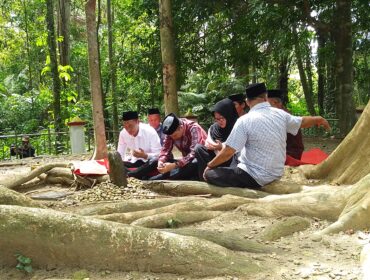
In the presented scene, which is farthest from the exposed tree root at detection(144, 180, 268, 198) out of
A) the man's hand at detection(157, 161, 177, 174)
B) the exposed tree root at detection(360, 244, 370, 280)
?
the exposed tree root at detection(360, 244, 370, 280)

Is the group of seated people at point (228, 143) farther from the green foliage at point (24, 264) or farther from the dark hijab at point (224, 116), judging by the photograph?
the green foliage at point (24, 264)

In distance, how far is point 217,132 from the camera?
6.05m

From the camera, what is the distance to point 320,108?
20000mm

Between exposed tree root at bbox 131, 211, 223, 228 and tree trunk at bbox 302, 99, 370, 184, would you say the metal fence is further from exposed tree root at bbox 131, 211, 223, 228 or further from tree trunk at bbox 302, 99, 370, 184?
exposed tree root at bbox 131, 211, 223, 228

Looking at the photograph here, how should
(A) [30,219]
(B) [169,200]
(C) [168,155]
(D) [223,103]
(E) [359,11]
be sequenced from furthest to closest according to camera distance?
(E) [359,11] → (C) [168,155] → (D) [223,103] → (B) [169,200] → (A) [30,219]

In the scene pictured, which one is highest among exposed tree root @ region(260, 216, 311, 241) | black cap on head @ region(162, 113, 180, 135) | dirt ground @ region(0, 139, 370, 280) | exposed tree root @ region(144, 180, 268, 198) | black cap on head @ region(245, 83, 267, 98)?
black cap on head @ region(245, 83, 267, 98)

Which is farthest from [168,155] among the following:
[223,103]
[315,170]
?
[315,170]

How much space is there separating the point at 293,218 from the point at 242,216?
579mm

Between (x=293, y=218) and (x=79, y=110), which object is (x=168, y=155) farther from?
(x=79, y=110)

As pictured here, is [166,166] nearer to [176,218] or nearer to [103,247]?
[176,218]

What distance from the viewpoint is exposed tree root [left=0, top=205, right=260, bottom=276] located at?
2715mm

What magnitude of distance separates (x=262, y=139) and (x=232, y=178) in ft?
1.98

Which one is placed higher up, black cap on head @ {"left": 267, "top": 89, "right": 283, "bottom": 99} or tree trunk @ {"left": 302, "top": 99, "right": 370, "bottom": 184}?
black cap on head @ {"left": 267, "top": 89, "right": 283, "bottom": 99}

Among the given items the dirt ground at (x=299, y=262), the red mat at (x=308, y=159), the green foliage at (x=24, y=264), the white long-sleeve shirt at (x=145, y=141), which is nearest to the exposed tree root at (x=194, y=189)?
the dirt ground at (x=299, y=262)
